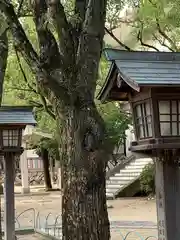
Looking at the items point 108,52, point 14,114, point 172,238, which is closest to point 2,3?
point 108,52

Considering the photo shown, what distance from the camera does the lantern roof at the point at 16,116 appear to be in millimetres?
10797

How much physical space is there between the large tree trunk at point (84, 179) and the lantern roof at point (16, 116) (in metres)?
5.20

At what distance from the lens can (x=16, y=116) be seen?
1105cm

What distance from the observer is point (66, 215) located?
567 centimetres

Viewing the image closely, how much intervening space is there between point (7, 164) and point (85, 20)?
5.70m

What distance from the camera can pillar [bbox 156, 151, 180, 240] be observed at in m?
5.97

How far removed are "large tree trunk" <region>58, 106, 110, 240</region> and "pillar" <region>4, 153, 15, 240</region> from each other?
5.40 meters

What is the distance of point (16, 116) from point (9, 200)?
1952 mm

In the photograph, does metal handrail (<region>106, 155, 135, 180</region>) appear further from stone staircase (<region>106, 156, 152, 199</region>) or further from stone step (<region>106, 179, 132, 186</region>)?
stone step (<region>106, 179, 132, 186</region>)

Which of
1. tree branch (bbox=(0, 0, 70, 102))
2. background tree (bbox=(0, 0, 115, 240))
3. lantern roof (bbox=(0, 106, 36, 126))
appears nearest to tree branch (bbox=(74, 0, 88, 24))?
background tree (bbox=(0, 0, 115, 240))

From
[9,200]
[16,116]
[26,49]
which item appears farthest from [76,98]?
[9,200]

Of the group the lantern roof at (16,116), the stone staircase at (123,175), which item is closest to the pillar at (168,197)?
the lantern roof at (16,116)

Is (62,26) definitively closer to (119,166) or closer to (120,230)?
(120,230)

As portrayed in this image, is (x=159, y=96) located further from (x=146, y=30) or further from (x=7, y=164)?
(x=146, y=30)
